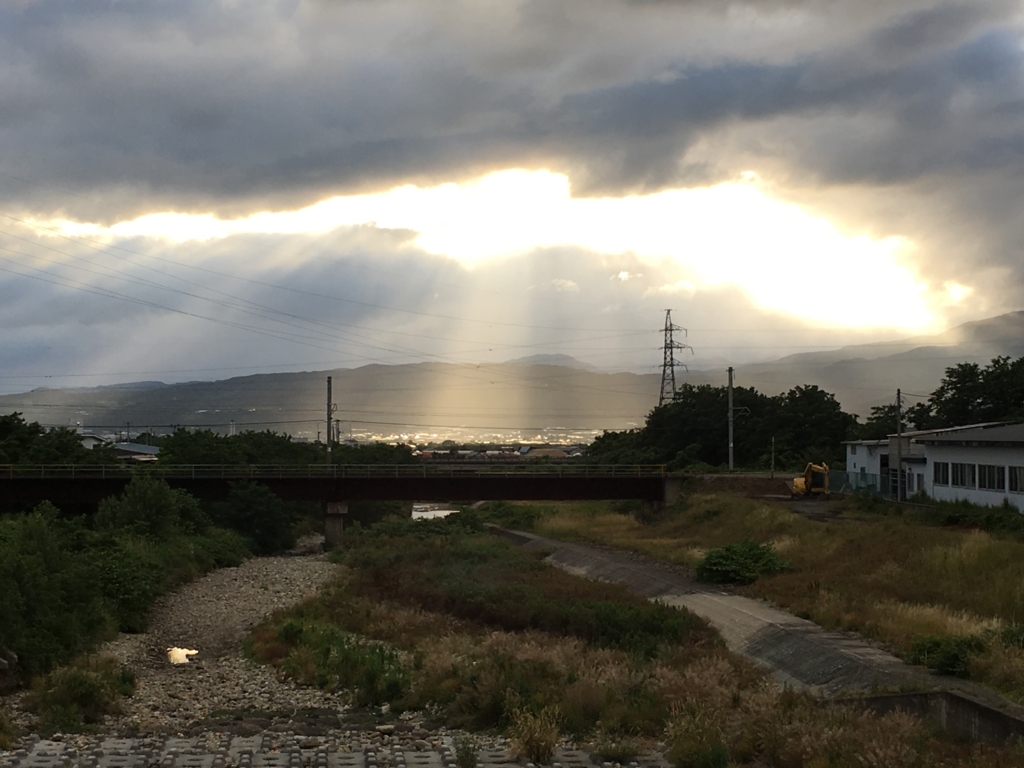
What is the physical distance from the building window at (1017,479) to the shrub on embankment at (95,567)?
136 feet

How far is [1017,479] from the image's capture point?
51719 mm

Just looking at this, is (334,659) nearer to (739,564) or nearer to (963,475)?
(739,564)

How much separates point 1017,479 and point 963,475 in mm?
7053

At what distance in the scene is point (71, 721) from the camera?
2502 cm

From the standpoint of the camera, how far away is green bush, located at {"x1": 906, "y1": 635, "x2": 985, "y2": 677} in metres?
27.3

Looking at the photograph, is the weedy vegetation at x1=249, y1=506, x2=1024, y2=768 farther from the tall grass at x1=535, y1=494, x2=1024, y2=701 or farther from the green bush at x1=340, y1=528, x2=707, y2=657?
the tall grass at x1=535, y1=494, x2=1024, y2=701

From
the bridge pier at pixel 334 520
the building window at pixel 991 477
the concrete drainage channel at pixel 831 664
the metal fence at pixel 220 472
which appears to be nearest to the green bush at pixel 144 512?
the metal fence at pixel 220 472

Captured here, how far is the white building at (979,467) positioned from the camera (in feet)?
170

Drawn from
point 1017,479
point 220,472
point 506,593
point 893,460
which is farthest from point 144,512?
point 1017,479

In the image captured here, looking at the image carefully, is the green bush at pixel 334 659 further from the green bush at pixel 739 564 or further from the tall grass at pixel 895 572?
the green bush at pixel 739 564

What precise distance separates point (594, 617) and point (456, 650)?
6.85 meters

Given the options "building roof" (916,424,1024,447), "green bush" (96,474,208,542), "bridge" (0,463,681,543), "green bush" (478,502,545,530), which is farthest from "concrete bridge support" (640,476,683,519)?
Result: "green bush" (96,474,208,542)

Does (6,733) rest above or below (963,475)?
below

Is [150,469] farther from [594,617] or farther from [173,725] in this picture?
[173,725]
